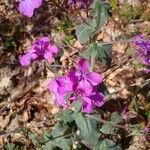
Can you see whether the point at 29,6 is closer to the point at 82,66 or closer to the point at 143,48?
the point at 82,66

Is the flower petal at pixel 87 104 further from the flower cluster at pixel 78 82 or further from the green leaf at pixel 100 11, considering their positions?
the green leaf at pixel 100 11

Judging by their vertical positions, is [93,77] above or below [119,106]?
above

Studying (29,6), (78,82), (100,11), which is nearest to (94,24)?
(100,11)

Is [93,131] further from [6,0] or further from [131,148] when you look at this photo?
[6,0]

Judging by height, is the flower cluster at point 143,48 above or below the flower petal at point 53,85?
above

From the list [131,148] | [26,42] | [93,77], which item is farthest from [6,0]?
[93,77]

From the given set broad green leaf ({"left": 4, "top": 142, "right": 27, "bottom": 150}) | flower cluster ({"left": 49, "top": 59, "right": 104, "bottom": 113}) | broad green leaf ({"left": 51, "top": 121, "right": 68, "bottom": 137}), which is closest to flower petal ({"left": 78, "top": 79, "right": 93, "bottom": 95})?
flower cluster ({"left": 49, "top": 59, "right": 104, "bottom": 113})

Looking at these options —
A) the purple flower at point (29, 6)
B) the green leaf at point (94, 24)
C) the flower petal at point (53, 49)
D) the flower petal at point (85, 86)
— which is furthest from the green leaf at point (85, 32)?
the purple flower at point (29, 6)
